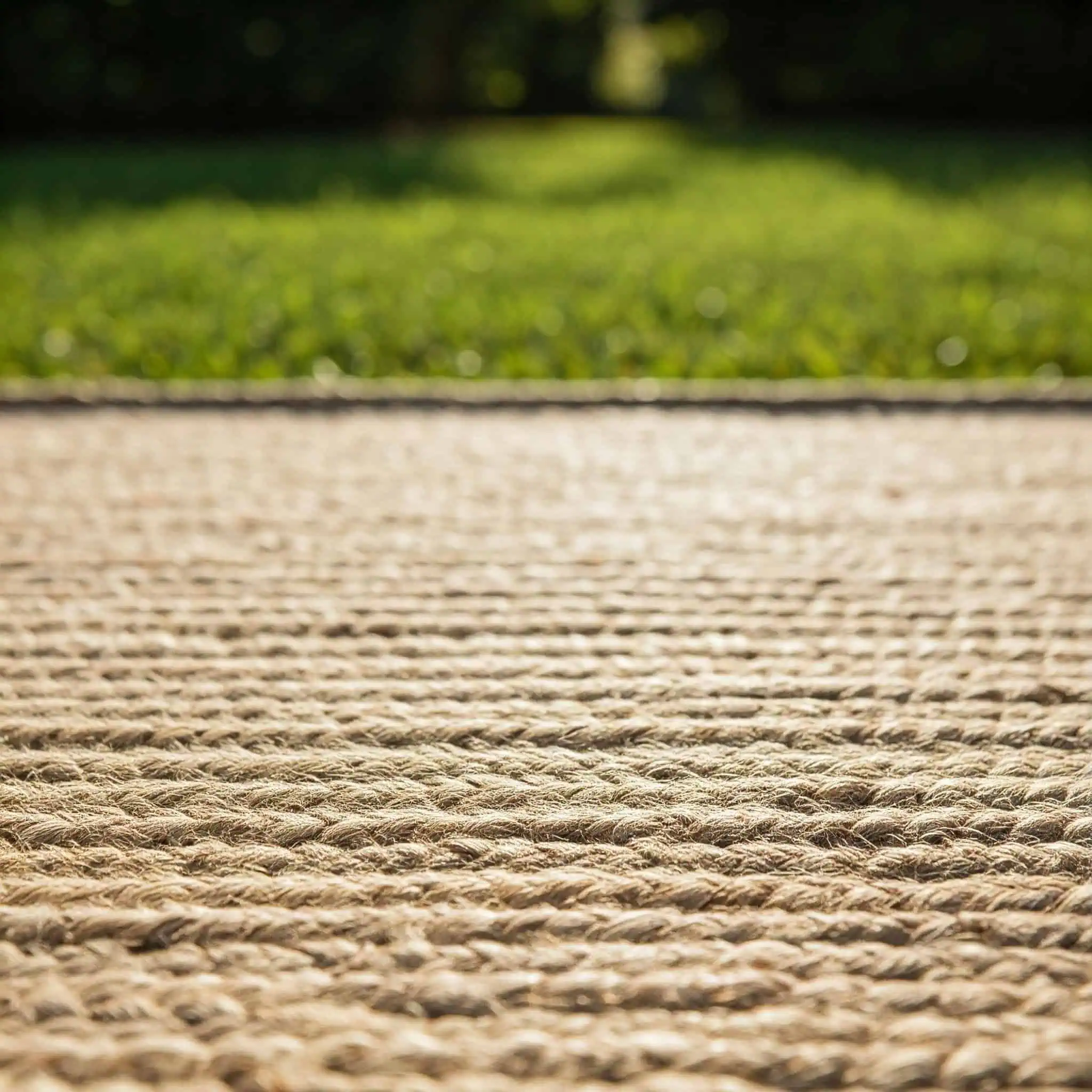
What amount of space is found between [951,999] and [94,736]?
2.58ft

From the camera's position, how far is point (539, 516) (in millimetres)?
1736

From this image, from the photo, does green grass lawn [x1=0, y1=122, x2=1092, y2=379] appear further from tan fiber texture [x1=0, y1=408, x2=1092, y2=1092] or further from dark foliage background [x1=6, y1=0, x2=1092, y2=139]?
dark foliage background [x1=6, y1=0, x2=1092, y2=139]

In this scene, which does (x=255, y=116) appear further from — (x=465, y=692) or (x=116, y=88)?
(x=465, y=692)

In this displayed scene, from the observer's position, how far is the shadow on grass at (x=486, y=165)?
19.8 feet

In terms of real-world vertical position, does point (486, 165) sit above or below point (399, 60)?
below

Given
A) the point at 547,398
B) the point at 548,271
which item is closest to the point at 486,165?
the point at 548,271

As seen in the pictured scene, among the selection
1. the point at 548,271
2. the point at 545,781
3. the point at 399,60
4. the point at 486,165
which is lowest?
the point at 545,781

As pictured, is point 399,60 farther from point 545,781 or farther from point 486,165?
point 545,781

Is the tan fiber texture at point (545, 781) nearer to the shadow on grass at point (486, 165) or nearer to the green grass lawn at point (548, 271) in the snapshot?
the green grass lawn at point (548, 271)

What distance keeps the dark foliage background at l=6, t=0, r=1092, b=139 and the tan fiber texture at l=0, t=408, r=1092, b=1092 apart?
899cm

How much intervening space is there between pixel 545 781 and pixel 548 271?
117 inches

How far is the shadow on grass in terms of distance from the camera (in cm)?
602

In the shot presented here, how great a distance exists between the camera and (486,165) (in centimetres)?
745

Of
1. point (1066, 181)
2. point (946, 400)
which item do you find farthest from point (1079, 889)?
point (1066, 181)
